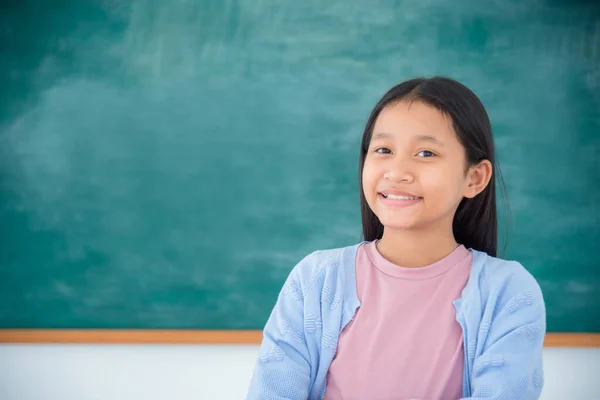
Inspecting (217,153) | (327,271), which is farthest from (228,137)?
(327,271)

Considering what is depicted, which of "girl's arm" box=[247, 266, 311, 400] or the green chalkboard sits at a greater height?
the green chalkboard

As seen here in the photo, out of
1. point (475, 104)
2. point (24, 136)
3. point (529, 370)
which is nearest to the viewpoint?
point (529, 370)

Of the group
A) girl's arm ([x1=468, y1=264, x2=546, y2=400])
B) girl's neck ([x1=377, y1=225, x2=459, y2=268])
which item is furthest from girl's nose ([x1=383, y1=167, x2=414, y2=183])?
girl's arm ([x1=468, y1=264, x2=546, y2=400])

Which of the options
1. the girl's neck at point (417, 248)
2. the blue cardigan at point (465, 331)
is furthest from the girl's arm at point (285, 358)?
the girl's neck at point (417, 248)

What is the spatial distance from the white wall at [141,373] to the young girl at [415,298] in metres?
1.26

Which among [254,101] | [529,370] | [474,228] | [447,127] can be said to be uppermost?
[254,101]

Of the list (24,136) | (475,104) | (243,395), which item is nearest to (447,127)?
(475,104)

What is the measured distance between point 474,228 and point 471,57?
4.02ft

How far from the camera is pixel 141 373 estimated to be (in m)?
2.30

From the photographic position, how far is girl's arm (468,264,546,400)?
0.98 metres

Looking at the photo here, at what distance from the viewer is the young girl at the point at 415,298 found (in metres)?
1.02

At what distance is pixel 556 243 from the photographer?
7.57 feet

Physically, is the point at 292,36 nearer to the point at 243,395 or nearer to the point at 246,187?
the point at 246,187

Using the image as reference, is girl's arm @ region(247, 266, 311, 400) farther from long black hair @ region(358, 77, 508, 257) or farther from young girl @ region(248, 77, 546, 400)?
long black hair @ region(358, 77, 508, 257)
